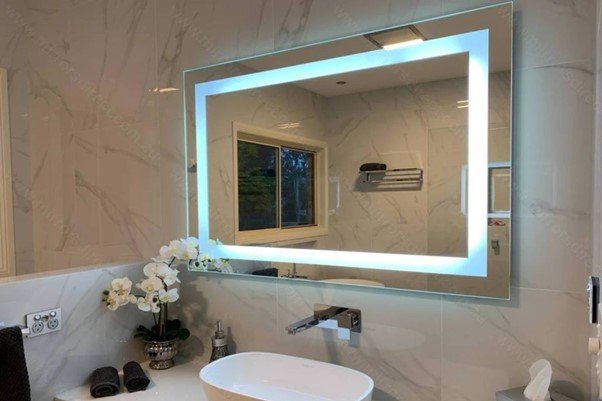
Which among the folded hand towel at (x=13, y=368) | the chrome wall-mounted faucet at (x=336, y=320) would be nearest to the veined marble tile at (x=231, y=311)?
the chrome wall-mounted faucet at (x=336, y=320)

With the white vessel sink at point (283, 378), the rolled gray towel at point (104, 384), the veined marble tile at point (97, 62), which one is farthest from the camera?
the veined marble tile at point (97, 62)

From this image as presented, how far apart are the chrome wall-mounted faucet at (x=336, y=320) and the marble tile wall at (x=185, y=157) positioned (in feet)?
0.13

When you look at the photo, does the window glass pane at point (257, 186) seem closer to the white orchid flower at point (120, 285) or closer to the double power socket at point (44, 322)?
the white orchid flower at point (120, 285)

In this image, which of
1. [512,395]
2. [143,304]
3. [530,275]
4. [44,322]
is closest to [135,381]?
[143,304]

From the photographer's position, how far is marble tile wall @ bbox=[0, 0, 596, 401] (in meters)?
1.16

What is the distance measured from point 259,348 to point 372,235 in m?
0.69

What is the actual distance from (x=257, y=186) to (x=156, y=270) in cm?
54

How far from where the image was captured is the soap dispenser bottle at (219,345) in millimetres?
1659

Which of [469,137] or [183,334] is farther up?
[469,137]

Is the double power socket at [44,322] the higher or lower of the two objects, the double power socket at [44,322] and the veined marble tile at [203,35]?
the lower

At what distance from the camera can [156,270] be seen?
169cm

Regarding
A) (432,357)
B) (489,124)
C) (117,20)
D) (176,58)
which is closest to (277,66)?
(176,58)

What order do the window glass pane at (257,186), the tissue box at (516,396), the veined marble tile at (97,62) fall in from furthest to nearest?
the veined marble tile at (97,62) < the window glass pane at (257,186) < the tissue box at (516,396)

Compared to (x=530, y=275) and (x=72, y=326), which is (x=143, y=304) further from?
(x=530, y=275)
